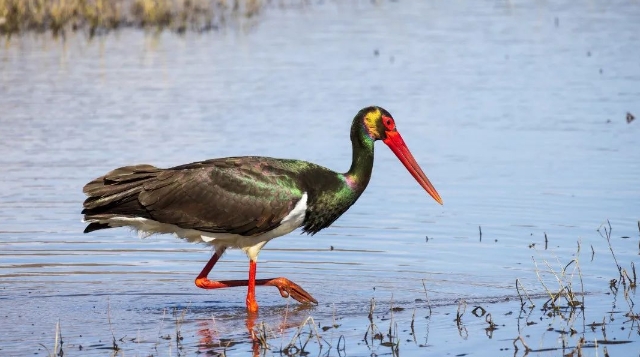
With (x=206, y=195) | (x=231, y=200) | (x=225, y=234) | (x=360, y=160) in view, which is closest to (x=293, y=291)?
(x=225, y=234)

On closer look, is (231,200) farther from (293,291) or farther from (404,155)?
(404,155)

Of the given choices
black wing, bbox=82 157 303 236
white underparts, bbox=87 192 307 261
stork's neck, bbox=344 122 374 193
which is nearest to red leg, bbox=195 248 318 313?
white underparts, bbox=87 192 307 261

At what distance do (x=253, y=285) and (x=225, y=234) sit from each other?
0.41 meters

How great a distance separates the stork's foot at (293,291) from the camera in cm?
904

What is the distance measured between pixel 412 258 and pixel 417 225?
102 cm

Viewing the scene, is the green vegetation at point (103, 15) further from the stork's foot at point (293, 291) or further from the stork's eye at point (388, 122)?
the stork's foot at point (293, 291)

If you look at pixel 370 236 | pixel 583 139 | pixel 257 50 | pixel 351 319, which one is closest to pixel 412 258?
pixel 370 236

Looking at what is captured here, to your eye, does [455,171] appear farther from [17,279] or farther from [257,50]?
[257,50]

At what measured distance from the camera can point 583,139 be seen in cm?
1428

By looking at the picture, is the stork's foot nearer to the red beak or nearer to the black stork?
the black stork

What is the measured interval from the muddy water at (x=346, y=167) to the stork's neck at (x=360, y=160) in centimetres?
82

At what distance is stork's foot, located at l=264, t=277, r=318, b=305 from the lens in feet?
29.7

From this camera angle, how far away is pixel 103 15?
2303cm

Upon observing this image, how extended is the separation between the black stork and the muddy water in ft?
1.77
